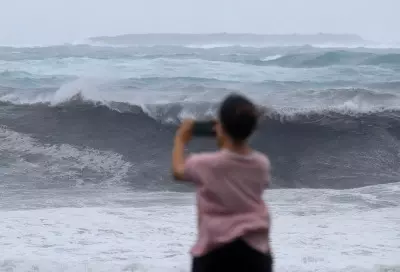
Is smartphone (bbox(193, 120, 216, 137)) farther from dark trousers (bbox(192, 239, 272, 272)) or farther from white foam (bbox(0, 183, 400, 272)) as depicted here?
white foam (bbox(0, 183, 400, 272))

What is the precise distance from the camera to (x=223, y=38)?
55406 millimetres

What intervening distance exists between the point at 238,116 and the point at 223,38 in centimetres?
5334

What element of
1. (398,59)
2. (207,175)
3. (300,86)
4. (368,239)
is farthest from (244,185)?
(398,59)

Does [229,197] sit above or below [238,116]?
below

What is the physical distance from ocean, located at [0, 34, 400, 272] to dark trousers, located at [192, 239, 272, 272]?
0.50m

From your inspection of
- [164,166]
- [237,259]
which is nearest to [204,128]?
[237,259]

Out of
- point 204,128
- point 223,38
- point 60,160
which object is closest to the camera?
point 204,128

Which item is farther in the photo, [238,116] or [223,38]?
[223,38]

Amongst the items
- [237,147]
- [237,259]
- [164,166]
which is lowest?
[164,166]

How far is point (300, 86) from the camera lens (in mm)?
21531

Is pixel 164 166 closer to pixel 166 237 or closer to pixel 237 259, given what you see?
pixel 166 237

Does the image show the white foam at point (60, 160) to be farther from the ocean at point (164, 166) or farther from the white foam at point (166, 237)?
the white foam at point (166, 237)

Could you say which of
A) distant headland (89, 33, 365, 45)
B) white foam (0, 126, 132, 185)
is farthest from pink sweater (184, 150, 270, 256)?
distant headland (89, 33, 365, 45)

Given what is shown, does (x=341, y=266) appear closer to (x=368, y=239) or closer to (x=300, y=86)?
(x=368, y=239)
